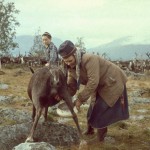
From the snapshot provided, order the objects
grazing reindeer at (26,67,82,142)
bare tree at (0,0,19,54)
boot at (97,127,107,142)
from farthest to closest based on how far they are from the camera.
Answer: bare tree at (0,0,19,54)
boot at (97,127,107,142)
grazing reindeer at (26,67,82,142)

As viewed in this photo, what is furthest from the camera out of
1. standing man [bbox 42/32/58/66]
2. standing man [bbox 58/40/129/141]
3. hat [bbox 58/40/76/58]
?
standing man [bbox 42/32/58/66]

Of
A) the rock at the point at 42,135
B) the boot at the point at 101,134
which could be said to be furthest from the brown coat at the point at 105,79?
the rock at the point at 42,135

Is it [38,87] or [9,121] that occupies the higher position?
[38,87]

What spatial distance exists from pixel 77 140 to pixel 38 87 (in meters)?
1.78

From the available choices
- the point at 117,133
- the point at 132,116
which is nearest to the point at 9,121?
the point at 117,133

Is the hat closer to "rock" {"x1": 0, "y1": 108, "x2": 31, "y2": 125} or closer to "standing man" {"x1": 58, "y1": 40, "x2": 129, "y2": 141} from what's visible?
"standing man" {"x1": 58, "y1": 40, "x2": 129, "y2": 141}

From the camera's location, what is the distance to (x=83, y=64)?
9.08m

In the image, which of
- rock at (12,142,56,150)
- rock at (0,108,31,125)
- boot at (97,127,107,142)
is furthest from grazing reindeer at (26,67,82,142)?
rock at (0,108,31,125)

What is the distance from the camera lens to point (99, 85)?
32.0 ft

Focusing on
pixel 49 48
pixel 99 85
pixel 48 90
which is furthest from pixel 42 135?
pixel 49 48

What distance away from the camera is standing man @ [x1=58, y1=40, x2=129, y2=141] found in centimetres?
902

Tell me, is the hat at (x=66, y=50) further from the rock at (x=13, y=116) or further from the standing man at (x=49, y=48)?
the standing man at (x=49, y=48)

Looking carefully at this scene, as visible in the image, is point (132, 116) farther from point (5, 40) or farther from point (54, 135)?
point (5, 40)

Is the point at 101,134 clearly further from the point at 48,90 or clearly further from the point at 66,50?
the point at 66,50
